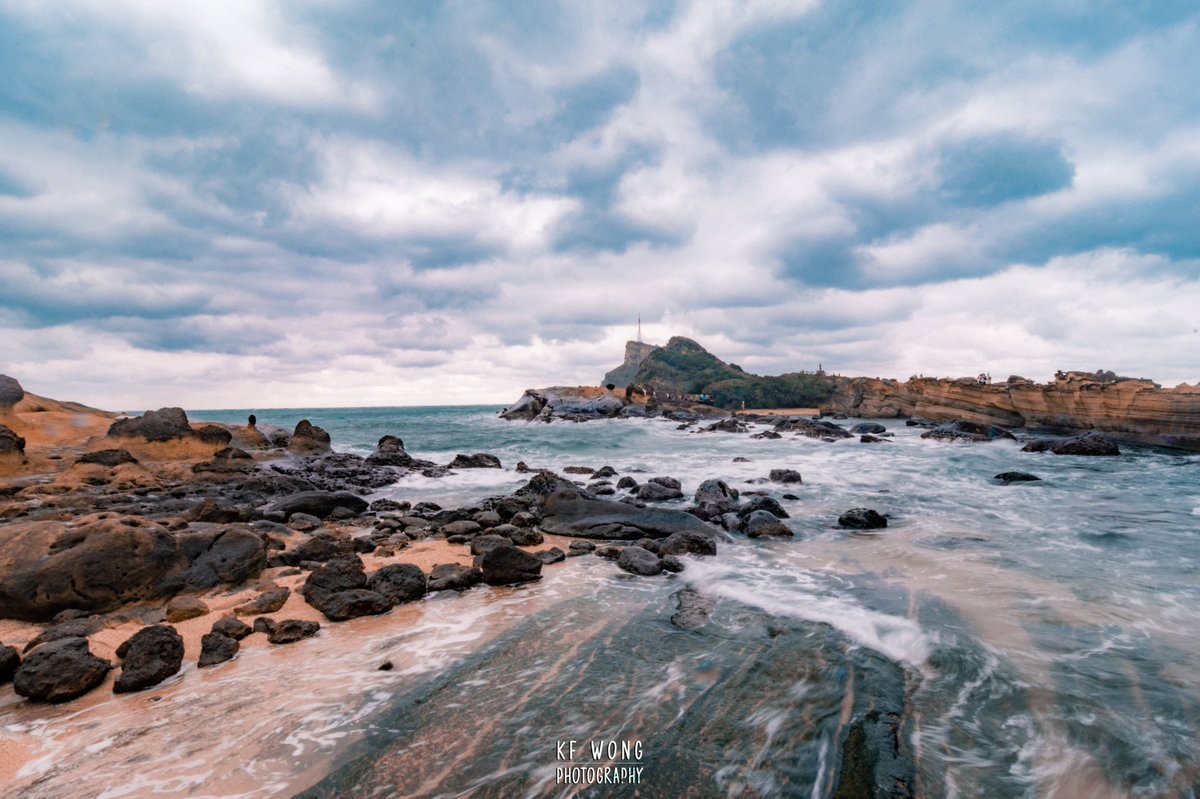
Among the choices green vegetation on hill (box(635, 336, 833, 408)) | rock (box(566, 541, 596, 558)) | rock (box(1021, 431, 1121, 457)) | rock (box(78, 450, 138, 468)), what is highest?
green vegetation on hill (box(635, 336, 833, 408))

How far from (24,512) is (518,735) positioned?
1300 cm

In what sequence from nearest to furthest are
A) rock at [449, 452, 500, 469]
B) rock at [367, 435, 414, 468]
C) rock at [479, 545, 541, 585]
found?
rock at [479, 545, 541, 585]
rock at [449, 452, 500, 469]
rock at [367, 435, 414, 468]

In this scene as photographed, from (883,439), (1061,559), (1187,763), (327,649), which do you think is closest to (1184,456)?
(883,439)

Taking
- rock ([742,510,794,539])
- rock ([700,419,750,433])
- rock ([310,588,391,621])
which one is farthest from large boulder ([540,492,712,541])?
rock ([700,419,750,433])

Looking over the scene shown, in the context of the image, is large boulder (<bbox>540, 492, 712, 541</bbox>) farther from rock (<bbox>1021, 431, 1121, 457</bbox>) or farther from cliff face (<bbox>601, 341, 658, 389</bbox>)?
cliff face (<bbox>601, 341, 658, 389</bbox>)

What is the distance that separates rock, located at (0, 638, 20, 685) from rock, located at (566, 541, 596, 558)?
6.25m

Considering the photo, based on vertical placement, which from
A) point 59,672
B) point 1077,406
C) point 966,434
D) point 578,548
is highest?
point 1077,406

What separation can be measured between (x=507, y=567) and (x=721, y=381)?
299ft

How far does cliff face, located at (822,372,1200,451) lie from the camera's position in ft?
78.5

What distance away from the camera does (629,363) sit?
157 metres

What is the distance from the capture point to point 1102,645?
16.4 ft

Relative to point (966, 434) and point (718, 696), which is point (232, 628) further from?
point (966, 434)

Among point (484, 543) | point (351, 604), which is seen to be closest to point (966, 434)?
point (484, 543)

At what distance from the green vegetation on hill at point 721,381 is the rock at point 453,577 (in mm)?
81712
